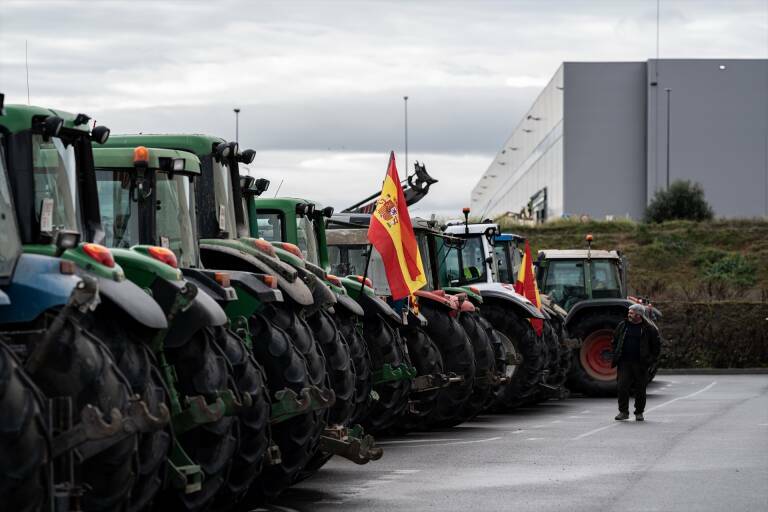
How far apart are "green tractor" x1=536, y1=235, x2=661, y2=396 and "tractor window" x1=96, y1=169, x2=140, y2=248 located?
16967 mm

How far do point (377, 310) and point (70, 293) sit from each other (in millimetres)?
9060

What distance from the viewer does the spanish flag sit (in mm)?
18578

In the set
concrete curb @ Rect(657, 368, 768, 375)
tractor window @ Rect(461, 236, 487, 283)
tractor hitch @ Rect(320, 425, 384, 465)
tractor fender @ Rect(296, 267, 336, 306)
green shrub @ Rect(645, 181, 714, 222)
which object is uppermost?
green shrub @ Rect(645, 181, 714, 222)

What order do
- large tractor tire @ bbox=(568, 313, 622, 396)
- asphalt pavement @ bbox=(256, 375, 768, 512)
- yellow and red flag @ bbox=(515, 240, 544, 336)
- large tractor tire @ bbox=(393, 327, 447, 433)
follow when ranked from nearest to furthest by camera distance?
asphalt pavement @ bbox=(256, 375, 768, 512)
large tractor tire @ bbox=(393, 327, 447, 433)
yellow and red flag @ bbox=(515, 240, 544, 336)
large tractor tire @ bbox=(568, 313, 622, 396)

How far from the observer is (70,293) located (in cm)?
871

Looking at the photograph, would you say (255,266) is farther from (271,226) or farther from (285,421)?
(271,226)

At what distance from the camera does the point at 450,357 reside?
2103 centimetres

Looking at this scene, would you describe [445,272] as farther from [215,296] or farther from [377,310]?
[215,296]

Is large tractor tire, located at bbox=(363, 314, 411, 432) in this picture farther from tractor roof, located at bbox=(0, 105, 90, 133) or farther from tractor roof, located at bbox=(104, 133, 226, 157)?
tractor roof, located at bbox=(0, 105, 90, 133)

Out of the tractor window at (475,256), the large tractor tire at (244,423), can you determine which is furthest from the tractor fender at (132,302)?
the tractor window at (475,256)

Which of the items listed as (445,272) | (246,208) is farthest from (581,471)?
(445,272)

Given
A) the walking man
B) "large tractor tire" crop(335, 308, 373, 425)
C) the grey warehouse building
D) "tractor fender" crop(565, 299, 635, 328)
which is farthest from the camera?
the grey warehouse building

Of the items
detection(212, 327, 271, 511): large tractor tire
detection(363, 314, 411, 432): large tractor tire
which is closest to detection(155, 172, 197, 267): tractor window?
detection(212, 327, 271, 511): large tractor tire

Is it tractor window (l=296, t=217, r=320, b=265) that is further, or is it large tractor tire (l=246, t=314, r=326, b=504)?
tractor window (l=296, t=217, r=320, b=265)
